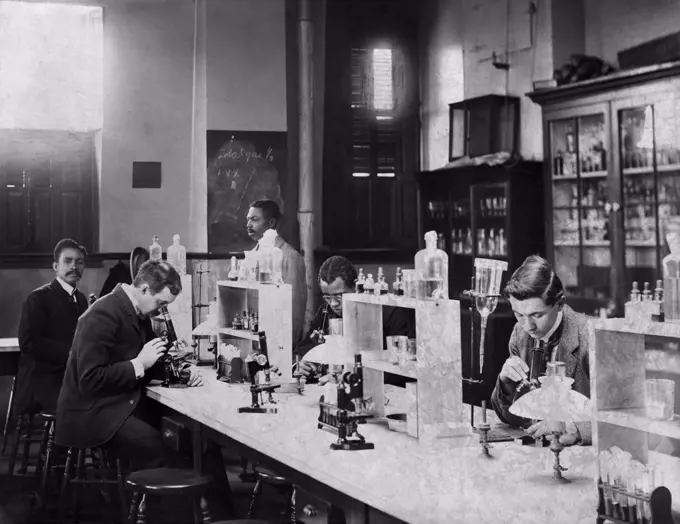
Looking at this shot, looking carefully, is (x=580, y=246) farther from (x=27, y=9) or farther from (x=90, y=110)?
(x=27, y=9)

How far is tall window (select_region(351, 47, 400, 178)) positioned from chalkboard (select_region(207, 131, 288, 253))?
0.97 meters

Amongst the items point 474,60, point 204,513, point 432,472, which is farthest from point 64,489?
point 474,60

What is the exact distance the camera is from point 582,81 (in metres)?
6.74

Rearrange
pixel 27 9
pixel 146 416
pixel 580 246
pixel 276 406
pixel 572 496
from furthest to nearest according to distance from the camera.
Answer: pixel 27 9, pixel 580 246, pixel 146 416, pixel 276 406, pixel 572 496

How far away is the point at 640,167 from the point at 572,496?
166 inches

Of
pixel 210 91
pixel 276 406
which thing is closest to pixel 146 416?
pixel 276 406

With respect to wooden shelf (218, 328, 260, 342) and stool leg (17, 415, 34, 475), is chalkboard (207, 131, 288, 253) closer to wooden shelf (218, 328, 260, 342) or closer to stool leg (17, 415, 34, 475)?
stool leg (17, 415, 34, 475)

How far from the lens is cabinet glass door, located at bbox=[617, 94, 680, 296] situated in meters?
6.14

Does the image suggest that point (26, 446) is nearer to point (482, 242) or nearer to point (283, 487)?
point (283, 487)

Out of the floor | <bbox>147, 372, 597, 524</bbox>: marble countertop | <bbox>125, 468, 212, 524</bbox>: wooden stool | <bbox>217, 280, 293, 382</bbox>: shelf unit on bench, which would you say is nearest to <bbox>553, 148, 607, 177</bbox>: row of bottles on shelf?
<bbox>217, 280, 293, 382</bbox>: shelf unit on bench

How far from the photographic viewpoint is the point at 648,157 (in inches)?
250

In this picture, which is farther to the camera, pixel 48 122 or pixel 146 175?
pixel 146 175

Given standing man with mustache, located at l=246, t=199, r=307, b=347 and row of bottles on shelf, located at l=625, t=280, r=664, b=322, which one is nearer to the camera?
row of bottles on shelf, located at l=625, t=280, r=664, b=322

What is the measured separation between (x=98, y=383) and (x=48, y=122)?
14.1 feet
